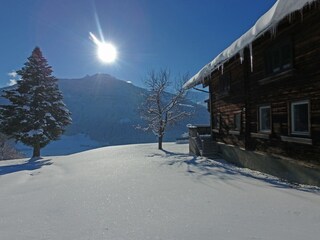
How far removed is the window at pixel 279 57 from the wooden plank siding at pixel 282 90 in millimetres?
155

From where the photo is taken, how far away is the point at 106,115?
166 m

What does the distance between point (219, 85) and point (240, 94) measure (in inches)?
120

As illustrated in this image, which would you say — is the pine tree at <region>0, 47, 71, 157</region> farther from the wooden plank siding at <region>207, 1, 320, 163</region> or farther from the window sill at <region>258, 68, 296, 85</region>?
the window sill at <region>258, 68, 296, 85</region>

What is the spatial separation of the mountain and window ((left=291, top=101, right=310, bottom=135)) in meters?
110

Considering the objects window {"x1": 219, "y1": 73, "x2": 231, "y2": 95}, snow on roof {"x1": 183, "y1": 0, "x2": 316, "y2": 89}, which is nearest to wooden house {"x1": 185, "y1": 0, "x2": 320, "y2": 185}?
snow on roof {"x1": 183, "y1": 0, "x2": 316, "y2": 89}

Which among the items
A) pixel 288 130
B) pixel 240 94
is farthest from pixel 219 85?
pixel 288 130

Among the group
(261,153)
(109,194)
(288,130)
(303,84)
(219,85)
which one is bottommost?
(109,194)

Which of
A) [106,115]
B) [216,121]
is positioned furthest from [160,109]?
[106,115]

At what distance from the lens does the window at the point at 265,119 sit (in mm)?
10555

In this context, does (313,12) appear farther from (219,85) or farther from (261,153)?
(219,85)

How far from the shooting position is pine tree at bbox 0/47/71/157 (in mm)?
20672

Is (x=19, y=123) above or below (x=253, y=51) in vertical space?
below

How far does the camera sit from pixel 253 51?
37.1 ft

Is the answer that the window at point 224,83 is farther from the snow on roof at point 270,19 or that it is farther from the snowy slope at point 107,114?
the snowy slope at point 107,114
